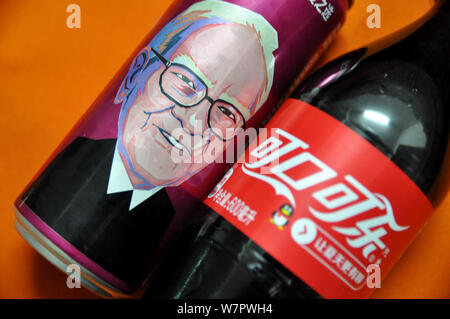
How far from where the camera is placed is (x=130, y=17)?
901 mm

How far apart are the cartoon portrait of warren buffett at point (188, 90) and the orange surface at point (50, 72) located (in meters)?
0.30

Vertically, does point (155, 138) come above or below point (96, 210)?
above

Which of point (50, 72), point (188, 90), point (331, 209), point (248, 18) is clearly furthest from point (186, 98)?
point (50, 72)

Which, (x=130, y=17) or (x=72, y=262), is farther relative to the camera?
(x=130, y=17)

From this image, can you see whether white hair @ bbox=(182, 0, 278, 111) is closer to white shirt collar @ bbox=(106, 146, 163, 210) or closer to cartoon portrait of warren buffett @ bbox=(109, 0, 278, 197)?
cartoon portrait of warren buffett @ bbox=(109, 0, 278, 197)

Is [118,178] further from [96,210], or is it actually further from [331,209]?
[331,209]

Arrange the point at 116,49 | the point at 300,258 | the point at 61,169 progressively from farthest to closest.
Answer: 1. the point at 116,49
2. the point at 61,169
3. the point at 300,258

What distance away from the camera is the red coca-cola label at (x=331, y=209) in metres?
0.52

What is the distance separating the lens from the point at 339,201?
0.52 m

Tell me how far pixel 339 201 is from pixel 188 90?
286 millimetres

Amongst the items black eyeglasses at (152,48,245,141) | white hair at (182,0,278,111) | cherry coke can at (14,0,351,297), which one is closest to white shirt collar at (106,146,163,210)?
cherry coke can at (14,0,351,297)

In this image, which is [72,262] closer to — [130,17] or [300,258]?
[300,258]
